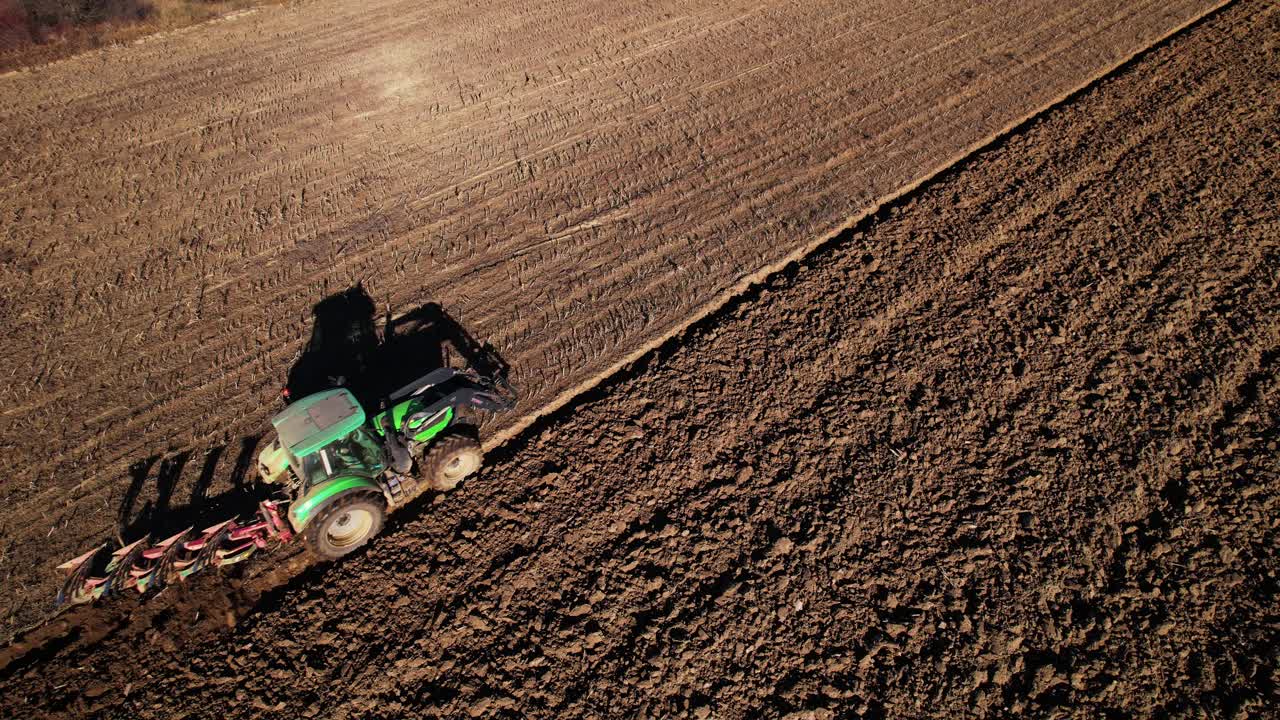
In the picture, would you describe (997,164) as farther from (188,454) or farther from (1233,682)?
(188,454)

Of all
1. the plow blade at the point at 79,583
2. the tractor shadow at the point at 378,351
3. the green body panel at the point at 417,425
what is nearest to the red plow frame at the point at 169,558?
the plow blade at the point at 79,583

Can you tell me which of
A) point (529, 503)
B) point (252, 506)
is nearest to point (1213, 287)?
point (529, 503)

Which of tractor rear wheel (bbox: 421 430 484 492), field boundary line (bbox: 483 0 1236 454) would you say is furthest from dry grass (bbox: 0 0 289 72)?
tractor rear wheel (bbox: 421 430 484 492)

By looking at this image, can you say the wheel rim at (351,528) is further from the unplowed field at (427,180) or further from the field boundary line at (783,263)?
the unplowed field at (427,180)

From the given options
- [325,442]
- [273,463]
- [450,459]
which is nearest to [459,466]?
[450,459]

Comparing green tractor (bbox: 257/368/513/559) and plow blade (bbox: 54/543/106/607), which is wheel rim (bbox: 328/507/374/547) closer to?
green tractor (bbox: 257/368/513/559)

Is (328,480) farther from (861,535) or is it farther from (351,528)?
(861,535)
